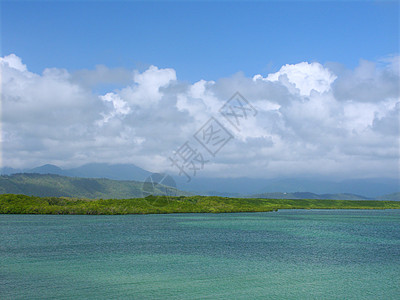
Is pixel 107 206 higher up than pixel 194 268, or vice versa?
pixel 107 206

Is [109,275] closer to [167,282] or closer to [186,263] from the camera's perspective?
[167,282]

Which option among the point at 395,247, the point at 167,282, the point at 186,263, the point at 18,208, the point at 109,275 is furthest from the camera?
the point at 18,208

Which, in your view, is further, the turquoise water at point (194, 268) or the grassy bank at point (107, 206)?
the grassy bank at point (107, 206)

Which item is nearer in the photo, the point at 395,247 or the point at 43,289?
the point at 43,289

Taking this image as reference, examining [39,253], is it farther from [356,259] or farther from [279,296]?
[356,259]

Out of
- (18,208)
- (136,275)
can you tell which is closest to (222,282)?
(136,275)

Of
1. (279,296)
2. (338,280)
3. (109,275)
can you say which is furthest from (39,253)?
(338,280)

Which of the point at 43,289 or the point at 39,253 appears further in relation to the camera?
the point at 39,253

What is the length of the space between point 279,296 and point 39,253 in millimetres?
26983

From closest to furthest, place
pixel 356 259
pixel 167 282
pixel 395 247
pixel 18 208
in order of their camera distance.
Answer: pixel 167 282 → pixel 356 259 → pixel 395 247 → pixel 18 208

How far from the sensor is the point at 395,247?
50.2 meters

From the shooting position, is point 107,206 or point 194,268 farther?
point 107,206

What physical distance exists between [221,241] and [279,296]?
27.5 m

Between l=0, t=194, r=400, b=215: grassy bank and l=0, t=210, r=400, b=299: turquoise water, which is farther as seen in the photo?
l=0, t=194, r=400, b=215: grassy bank
